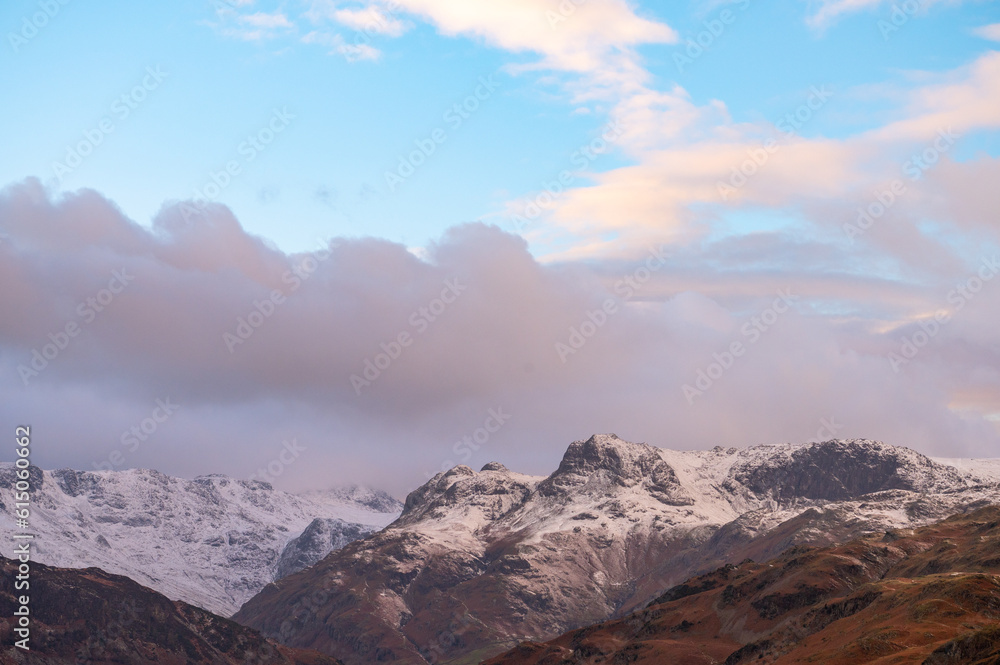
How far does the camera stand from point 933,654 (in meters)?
191

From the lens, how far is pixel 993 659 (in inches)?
6727

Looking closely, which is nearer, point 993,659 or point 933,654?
point 993,659

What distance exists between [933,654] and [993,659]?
20.4 metres
